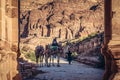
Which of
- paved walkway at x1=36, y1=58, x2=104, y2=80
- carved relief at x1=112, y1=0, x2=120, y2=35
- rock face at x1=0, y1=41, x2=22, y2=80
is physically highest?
carved relief at x1=112, y1=0, x2=120, y2=35

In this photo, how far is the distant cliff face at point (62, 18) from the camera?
8050 centimetres

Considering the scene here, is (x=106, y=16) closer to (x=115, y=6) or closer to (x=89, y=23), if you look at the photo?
(x=115, y=6)

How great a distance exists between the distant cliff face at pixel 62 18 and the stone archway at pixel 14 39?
67.6m

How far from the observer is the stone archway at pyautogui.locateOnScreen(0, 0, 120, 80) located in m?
7.92

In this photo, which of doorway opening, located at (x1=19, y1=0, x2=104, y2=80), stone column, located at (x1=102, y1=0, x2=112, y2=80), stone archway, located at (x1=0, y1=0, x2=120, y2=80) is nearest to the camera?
stone archway, located at (x1=0, y1=0, x2=120, y2=80)

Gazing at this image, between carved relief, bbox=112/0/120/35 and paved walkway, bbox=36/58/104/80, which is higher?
carved relief, bbox=112/0/120/35

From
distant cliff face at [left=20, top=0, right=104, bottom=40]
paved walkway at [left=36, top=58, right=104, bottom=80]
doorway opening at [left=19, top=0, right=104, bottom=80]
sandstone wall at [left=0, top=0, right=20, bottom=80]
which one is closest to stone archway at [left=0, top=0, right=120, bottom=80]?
sandstone wall at [left=0, top=0, right=20, bottom=80]

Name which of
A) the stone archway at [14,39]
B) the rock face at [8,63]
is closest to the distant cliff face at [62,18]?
the stone archway at [14,39]

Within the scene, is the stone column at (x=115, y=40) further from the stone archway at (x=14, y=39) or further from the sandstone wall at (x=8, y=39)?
the sandstone wall at (x=8, y=39)

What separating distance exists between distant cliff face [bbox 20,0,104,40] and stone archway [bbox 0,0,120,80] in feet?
222

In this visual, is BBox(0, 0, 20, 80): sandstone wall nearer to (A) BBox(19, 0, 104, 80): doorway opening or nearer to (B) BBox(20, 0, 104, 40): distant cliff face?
(A) BBox(19, 0, 104, 80): doorway opening

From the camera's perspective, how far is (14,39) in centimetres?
1005

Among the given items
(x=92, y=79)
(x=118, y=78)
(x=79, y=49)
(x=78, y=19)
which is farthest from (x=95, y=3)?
(x=118, y=78)

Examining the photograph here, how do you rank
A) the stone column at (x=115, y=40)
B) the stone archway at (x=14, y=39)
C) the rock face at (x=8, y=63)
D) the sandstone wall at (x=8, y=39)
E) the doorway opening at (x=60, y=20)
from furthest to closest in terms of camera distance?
1. the doorway opening at (x=60, y=20)
2. the sandstone wall at (x=8, y=39)
3. the rock face at (x=8, y=63)
4. the stone archway at (x=14, y=39)
5. the stone column at (x=115, y=40)
